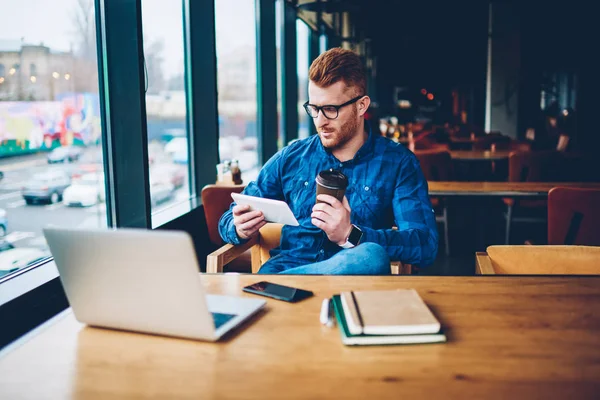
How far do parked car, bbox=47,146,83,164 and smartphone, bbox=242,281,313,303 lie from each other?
71.0 inches

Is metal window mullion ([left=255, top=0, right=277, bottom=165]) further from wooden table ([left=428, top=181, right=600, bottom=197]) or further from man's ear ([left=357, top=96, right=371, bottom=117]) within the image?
man's ear ([left=357, top=96, right=371, bottom=117])

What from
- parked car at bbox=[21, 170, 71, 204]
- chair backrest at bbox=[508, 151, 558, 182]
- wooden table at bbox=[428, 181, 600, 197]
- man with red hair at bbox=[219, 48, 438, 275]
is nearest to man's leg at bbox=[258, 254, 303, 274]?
man with red hair at bbox=[219, 48, 438, 275]

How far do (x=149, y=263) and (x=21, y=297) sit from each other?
1.52m

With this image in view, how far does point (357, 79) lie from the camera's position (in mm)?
2207

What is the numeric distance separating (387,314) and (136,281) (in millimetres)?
525

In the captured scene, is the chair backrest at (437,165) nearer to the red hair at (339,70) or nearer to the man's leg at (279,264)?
the red hair at (339,70)

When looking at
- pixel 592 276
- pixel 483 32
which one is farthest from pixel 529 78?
pixel 592 276

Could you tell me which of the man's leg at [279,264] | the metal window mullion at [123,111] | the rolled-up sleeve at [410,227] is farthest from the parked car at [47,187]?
the rolled-up sleeve at [410,227]

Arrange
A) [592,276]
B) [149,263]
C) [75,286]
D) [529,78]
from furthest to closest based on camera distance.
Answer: [529,78], [592,276], [75,286], [149,263]

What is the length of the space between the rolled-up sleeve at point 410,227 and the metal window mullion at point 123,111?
178 cm

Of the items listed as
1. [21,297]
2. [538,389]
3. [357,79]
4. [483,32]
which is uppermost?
[483,32]

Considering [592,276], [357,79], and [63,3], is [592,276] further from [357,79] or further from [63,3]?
[63,3]

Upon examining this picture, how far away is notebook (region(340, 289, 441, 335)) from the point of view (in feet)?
3.73

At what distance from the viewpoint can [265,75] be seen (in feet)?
22.9
